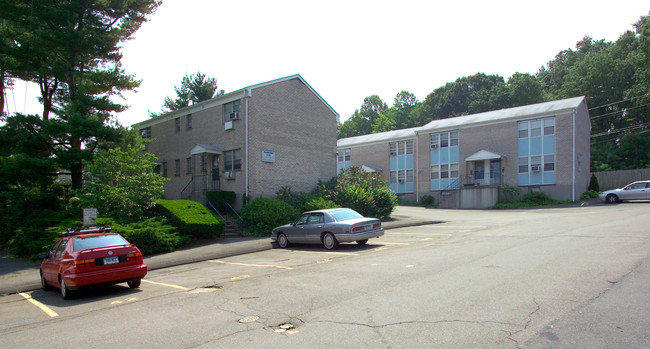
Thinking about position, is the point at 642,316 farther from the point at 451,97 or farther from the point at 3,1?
the point at 451,97

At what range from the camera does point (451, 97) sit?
64.5 meters

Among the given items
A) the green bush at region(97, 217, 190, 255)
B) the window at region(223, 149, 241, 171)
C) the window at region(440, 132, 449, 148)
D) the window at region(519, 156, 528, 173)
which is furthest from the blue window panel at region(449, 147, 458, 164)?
the green bush at region(97, 217, 190, 255)

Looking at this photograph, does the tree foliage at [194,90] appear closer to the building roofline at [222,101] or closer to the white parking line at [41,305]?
the building roofline at [222,101]

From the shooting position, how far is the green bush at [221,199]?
22.2m

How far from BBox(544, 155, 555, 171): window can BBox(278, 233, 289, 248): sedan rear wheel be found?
26.1 meters

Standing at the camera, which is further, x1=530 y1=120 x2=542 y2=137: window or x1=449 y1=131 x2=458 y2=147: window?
x1=449 y1=131 x2=458 y2=147: window

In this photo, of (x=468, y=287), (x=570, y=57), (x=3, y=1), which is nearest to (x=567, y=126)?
(x=468, y=287)

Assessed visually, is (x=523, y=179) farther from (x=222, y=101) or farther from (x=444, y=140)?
(x=222, y=101)

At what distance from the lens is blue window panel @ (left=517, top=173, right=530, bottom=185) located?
111ft

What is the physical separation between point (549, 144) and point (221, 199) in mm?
26261

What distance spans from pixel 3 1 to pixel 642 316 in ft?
80.4

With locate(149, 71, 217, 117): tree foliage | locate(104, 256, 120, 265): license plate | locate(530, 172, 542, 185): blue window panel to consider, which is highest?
locate(149, 71, 217, 117): tree foliage

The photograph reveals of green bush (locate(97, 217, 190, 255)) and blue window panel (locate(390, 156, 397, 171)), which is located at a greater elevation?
blue window panel (locate(390, 156, 397, 171))

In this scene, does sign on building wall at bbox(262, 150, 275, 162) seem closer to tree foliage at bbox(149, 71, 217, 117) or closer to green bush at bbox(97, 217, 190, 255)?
green bush at bbox(97, 217, 190, 255)
